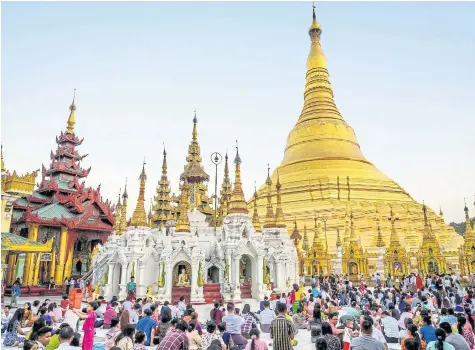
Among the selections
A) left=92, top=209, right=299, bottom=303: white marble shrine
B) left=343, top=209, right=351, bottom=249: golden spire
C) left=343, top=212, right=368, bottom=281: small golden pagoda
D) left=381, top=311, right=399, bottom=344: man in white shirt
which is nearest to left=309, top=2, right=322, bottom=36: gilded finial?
left=343, top=209, right=351, bottom=249: golden spire

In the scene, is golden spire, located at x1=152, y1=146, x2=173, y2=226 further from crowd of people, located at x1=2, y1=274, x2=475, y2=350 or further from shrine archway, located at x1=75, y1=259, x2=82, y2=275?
crowd of people, located at x1=2, y1=274, x2=475, y2=350

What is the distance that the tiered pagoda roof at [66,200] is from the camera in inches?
1025

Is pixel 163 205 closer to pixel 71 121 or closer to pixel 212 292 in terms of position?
pixel 212 292

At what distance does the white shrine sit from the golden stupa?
12.1 metres

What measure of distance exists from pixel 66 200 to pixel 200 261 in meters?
15.0

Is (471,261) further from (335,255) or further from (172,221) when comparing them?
(172,221)

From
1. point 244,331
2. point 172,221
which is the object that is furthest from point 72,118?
point 244,331

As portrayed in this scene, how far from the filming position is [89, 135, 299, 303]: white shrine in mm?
17906

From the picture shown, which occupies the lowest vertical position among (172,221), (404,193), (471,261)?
(471,261)

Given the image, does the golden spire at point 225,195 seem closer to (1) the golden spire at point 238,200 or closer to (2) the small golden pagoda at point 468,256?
(1) the golden spire at point 238,200

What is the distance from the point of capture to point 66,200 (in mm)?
27875

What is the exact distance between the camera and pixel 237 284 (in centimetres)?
1811

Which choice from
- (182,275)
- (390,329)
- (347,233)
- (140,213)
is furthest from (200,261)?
(347,233)

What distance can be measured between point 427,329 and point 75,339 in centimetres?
789
